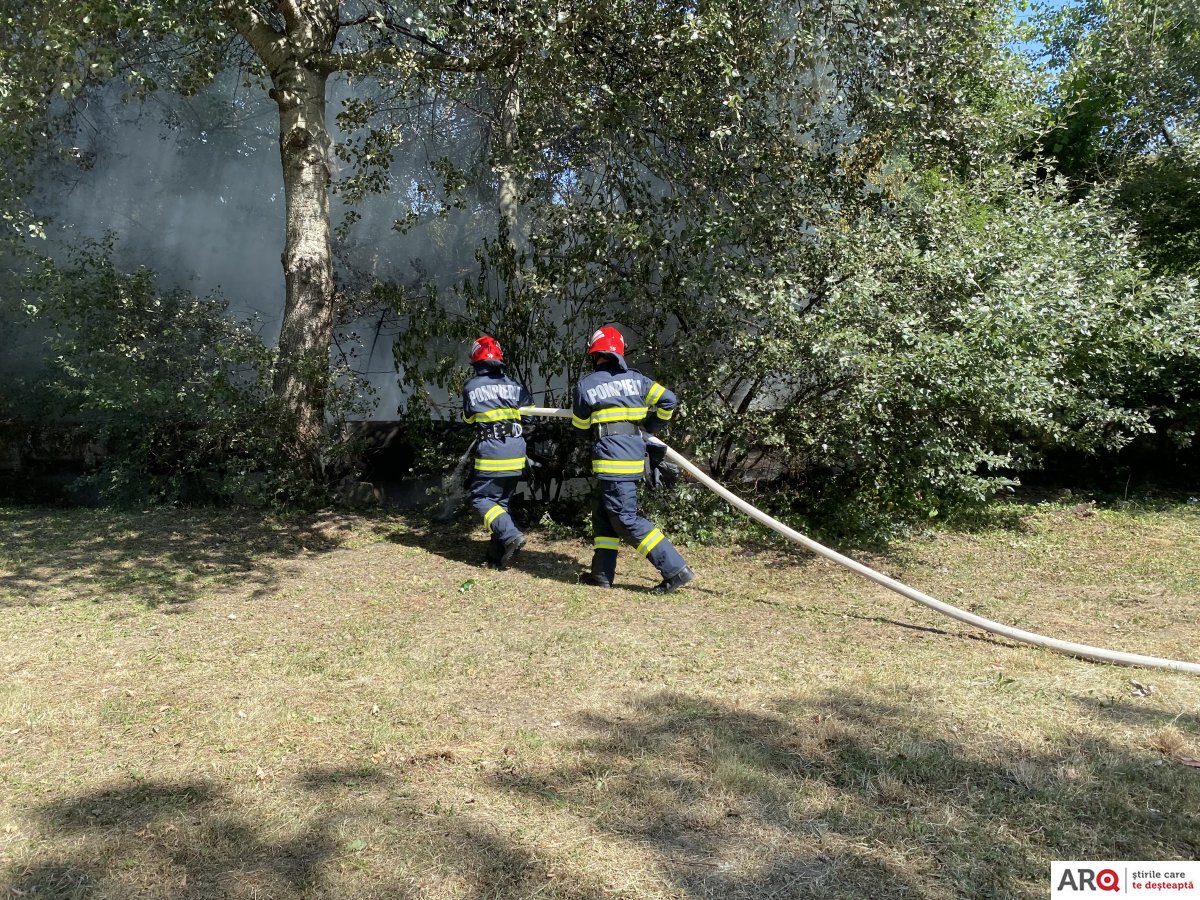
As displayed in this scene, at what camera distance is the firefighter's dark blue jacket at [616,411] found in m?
6.02

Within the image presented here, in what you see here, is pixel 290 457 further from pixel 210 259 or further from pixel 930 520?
pixel 210 259

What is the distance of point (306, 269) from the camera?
8.05m

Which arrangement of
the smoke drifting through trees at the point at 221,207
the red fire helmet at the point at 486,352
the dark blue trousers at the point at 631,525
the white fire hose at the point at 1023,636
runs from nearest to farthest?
the white fire hose at the point at 1023,636 → the dark blue trousers at the point at 631,525 → the red fire helmet at the point at 486,352 → the smoke drifting through trees at the point at 221,207

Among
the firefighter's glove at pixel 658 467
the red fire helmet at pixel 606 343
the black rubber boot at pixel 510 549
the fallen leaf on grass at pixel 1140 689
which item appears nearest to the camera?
the fallen leaf on grass at pixel 1140 689

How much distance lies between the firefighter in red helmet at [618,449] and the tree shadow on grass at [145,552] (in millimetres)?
2343

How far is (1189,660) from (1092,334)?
12.8 ft

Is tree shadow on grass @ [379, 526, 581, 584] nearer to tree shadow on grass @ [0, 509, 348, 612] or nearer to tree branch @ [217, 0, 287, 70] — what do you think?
tree shadow on grass @ [0, 509, 348, 612]

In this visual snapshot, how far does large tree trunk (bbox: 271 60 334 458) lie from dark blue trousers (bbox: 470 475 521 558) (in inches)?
83.4

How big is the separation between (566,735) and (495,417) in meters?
3.47

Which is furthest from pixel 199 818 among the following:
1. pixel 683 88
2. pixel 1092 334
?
pixel 1092 334

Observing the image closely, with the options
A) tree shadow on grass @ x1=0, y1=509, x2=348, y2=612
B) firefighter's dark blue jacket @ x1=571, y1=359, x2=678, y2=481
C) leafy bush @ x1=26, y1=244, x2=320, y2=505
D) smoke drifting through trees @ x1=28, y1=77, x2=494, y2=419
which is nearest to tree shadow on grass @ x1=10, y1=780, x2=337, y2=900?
tree shadow on grass @ x1=0, y1=509, x2=348, y2=612

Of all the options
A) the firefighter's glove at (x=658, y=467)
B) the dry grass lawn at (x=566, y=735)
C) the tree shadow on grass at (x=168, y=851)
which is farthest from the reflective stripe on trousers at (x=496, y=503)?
the tree shadow on grass at (x=168, y=851)

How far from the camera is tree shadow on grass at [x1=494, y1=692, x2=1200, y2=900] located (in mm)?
2670

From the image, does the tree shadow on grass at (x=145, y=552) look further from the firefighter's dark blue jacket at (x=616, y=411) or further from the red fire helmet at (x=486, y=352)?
the firefighter's dark blue jacket at (x=616, y=411)
